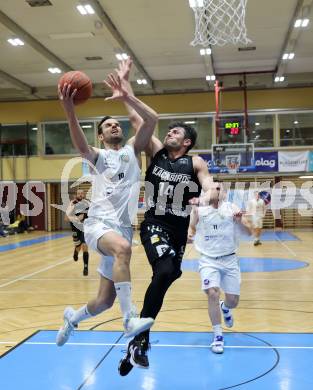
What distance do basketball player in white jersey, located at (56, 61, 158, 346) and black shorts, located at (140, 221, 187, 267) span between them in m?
0.17

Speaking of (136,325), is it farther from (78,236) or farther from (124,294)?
(78,236)

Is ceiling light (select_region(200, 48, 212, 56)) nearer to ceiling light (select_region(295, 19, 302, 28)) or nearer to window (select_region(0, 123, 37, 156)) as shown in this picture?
ceiling light (select_region(295, 19, 302, 28))

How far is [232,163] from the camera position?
17.9 m

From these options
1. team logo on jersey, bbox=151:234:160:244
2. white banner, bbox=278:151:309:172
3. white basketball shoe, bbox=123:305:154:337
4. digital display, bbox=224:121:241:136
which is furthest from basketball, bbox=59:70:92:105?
white banner, bbox=278:151:309:172

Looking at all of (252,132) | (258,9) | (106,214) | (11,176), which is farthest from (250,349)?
(11,176)

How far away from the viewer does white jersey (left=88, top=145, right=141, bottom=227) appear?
414 centimetres

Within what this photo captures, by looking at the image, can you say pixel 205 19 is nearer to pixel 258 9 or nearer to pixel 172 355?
pixel 258 9

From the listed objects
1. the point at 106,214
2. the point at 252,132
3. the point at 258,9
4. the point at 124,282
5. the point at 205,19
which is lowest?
the point at 124,282

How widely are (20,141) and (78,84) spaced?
21.1m

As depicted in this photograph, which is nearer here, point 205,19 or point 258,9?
point 205,19

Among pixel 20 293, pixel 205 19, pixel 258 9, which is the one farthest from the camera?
pixel 258 9

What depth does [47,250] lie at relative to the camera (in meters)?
15.5

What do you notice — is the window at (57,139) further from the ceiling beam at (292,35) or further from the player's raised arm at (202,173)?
the player's raised arm at (202,173)

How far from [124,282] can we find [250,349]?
2.06 meters
